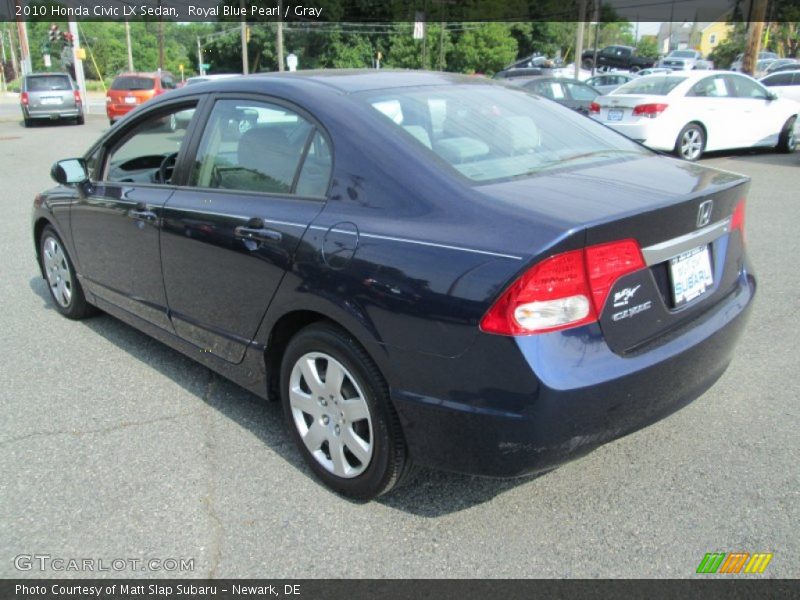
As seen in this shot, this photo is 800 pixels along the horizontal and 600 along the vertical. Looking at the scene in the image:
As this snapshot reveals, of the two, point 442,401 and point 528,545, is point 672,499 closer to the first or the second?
point 528,545

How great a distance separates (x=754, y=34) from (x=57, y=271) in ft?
69.5

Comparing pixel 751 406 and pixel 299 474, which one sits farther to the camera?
pixel 751 406

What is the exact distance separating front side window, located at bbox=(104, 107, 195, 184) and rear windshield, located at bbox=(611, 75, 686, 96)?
9.61 meters

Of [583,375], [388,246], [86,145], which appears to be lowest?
[86,145]

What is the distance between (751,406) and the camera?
3.57 meters

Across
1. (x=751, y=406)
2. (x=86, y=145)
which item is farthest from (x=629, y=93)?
(x=86, y=145)

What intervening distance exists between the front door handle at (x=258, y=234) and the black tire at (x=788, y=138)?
12908 mm

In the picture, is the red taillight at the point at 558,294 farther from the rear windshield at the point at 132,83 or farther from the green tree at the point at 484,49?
the green tree at the point at 484,49

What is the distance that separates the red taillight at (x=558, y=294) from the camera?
2217 mm

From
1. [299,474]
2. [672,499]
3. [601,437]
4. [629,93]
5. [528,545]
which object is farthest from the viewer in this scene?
[629,93]

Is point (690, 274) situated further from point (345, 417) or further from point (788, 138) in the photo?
point (788, 138)

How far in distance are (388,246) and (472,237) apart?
12.8 inches

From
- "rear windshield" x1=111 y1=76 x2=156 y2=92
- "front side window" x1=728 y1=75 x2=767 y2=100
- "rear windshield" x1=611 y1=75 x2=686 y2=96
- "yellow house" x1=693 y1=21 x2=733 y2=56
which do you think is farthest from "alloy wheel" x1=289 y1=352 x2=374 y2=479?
"yellow house" x1=693 y1=21 x2=733 y2=56

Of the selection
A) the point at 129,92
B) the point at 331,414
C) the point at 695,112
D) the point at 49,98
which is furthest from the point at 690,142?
the point at 49,98
